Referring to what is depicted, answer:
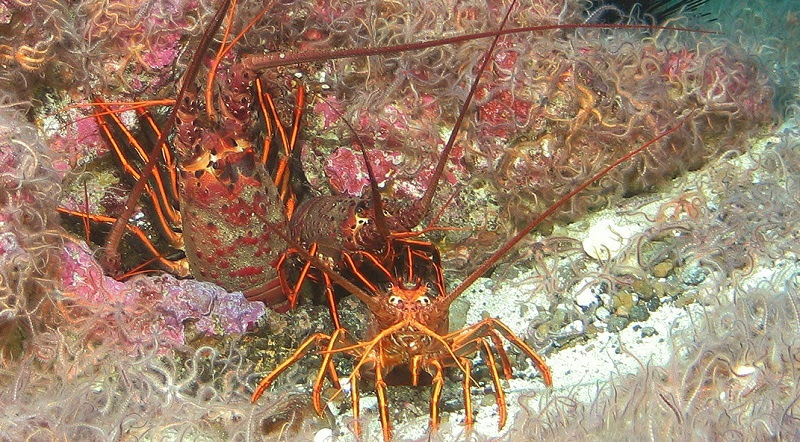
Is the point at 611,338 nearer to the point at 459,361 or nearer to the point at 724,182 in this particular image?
the point at 459,361

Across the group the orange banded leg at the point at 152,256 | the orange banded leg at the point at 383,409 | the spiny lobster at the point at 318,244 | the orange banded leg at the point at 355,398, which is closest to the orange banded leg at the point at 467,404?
the spiny lobster at the point at 318,244

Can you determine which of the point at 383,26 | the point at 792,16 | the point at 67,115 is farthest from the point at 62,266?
the point at 792,16

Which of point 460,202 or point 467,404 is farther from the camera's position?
point 460,202

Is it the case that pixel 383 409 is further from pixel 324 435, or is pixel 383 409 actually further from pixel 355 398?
pixel 324 435

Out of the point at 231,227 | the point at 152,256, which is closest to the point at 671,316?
the point at 231,227

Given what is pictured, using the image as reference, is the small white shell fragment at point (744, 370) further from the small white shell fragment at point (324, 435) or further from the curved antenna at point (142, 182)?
the curved antenna at point (142, 182)
